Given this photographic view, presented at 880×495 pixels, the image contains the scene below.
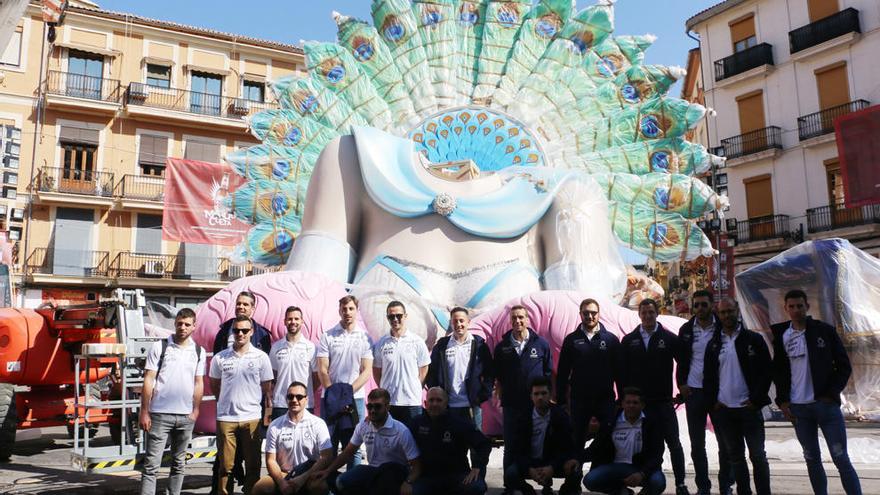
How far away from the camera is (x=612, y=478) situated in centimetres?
452

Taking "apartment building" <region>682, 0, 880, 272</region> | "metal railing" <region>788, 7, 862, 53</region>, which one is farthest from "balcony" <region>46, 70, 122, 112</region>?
"metal railing" <region>788, 7, 862, 53</region>

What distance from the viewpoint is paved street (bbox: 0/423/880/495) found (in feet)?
17.0

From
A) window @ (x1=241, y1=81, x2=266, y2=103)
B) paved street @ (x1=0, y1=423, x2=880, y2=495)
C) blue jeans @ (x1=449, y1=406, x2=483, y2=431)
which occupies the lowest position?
paved street @ (x1=0, y1=423, x2=880, y2=495)

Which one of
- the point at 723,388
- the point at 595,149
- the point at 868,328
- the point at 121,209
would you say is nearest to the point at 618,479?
the point at 723,388

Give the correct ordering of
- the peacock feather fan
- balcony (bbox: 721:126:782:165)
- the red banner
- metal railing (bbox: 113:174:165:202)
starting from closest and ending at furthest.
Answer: the peacock feather fan → the red banner → balcony (bbox: 721:126:782:165) → metal railing (bbox: 113:174:165:202)

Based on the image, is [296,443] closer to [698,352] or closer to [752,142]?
[698,352]

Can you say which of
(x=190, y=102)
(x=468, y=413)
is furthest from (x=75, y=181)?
(x=468, y=413)

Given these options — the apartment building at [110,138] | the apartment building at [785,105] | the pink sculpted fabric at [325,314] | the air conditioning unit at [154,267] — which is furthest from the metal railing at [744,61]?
the pink sculpted fabric at [325,314]

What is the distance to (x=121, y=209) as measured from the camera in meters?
23.2

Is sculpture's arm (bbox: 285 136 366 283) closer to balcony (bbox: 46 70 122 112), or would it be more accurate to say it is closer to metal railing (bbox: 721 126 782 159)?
metal railing (bbox: 721 126 782 159)

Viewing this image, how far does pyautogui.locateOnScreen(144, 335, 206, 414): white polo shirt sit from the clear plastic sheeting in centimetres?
684

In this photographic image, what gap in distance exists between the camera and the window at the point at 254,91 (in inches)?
1023

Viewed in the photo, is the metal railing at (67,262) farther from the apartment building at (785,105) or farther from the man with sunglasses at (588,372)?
the man with sunglasses at (588,372)

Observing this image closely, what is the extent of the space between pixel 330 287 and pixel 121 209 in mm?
A: 18993
